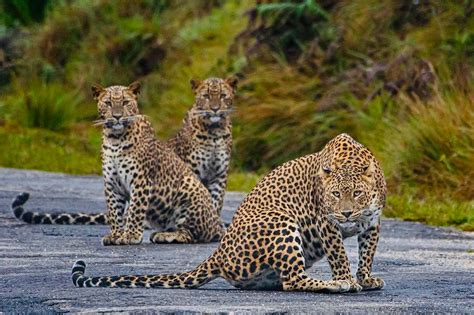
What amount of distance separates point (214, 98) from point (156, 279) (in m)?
4.90

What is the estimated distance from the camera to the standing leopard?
13.7 meters

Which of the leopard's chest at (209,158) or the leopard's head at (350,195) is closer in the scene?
the leopard's head at (350,195)

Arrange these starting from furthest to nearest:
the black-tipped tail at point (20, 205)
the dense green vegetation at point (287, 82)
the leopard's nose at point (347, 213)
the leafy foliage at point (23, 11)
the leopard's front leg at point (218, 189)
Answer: the leafy foliage at point (23, 11)
the dense green vegetation at point (287, 82)
the leopard's front leg at point (218, 189)
the black-tipped tail at point (20, 205)
the leopard's nose at point (347, 213)

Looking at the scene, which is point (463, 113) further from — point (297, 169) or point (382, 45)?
point (297, 169)

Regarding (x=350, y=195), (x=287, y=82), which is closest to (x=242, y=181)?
(x=287, y=82)

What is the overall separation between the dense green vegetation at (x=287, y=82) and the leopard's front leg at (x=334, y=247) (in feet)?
19.0

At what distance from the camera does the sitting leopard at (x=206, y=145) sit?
1363 centimetres

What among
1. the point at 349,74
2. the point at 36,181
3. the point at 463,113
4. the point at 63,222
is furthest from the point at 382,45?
the point at 63,222

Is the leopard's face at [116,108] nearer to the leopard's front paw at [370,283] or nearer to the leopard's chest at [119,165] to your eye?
the leopard's chest at [119,165]

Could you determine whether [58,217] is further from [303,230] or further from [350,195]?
[350,195]

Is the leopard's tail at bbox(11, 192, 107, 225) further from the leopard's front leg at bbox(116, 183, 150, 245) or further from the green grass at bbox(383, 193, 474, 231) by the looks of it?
the green grass at bbox(383, 193, 474, 231)

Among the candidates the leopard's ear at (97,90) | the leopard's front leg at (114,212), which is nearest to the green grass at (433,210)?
the leopard's front leg at (114,212)

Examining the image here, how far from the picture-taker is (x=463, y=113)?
60.0 ft

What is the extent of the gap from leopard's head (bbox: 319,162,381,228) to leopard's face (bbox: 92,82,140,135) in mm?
3662
